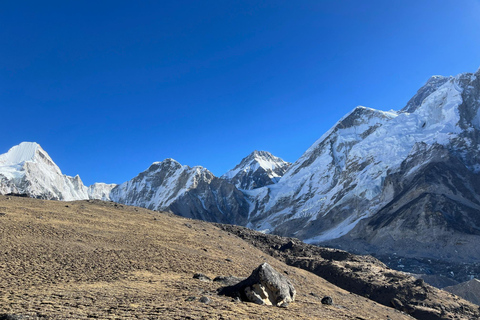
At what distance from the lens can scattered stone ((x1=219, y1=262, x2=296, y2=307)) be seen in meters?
13.9

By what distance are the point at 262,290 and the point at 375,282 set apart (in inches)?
895

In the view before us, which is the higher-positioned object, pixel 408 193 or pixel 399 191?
pixel 399 191

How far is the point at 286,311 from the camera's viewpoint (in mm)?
13109

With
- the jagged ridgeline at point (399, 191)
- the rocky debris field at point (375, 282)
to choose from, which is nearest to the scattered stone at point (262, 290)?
the rocky debris field at point (375, 282)

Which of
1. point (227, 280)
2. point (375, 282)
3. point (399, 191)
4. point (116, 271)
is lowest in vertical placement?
point (375, 282)

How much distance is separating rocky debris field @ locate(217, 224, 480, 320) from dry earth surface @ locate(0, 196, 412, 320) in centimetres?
601

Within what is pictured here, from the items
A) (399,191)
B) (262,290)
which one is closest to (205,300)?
(262,290)

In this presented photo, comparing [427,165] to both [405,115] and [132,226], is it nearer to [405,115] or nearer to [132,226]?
[405,115]

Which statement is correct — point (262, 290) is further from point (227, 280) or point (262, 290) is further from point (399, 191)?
point (399, 191)

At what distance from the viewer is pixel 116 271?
1764 centimetres

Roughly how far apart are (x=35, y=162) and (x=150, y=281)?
205144mm

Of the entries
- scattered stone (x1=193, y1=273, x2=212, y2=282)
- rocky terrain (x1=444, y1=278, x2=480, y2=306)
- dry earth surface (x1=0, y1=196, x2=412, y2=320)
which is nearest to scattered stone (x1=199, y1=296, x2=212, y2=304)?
dry earth surface (x1=0, y1=196, x2=412, y2=320)

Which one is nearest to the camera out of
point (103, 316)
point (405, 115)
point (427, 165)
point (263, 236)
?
point (103, 316)

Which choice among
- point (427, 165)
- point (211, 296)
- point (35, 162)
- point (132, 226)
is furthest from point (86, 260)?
point (35, 162)
